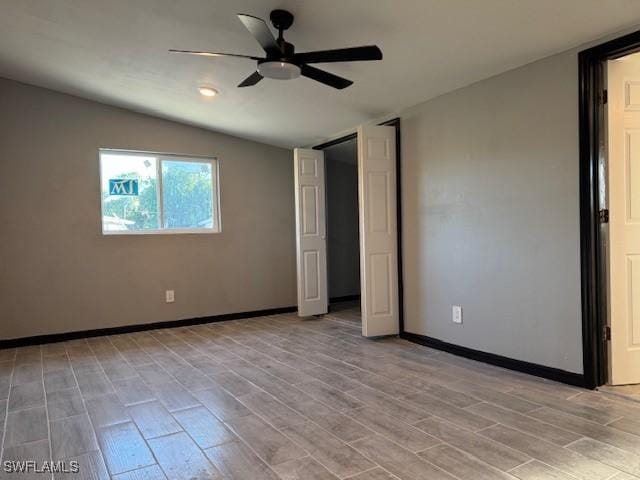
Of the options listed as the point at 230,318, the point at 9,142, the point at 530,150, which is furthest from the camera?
the point at 230,318

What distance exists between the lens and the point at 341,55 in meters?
2.32

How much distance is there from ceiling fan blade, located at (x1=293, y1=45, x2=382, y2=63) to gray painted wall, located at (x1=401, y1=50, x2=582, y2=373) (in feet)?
4.30

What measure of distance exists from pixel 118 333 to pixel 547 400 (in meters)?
4.25

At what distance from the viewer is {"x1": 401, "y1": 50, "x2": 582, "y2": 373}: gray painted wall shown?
8.99 ft

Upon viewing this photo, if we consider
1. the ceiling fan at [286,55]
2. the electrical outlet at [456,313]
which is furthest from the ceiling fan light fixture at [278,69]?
the electrical outlet at [456,313]

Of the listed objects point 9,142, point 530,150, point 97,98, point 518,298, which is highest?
point 97,98

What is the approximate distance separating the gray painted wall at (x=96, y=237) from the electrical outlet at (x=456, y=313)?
9.04ft

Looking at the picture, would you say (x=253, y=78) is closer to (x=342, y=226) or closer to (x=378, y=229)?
(x=378, y=229)

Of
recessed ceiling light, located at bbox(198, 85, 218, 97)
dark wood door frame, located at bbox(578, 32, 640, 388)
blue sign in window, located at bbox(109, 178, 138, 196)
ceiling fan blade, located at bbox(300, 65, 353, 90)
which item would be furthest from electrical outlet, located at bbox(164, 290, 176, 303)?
dark wood door frame, located at bbox(578, 32, 640, 388)

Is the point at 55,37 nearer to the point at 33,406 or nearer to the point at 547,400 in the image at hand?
the point at 33,406

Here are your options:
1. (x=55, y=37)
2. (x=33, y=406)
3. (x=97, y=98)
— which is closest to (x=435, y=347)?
(x=33, y=406)

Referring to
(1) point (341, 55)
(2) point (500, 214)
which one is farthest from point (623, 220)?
(1) point (341, 55)

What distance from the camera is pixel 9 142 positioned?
13.8 feet

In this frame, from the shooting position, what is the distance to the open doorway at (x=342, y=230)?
6.30 meters
